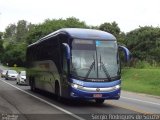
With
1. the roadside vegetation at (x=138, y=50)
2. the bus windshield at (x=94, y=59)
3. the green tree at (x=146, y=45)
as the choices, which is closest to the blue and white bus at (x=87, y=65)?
the bus windshield at (x=94, y=59)

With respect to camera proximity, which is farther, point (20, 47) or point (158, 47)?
point (20, 47)

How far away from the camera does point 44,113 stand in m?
17.4

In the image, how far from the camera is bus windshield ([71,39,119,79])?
66.1 ft

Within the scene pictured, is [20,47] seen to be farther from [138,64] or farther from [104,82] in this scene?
[104,82]

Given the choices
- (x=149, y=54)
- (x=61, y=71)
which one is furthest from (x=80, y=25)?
(x=61, y=71)

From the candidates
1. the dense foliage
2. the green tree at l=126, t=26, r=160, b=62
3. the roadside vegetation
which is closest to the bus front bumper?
the roadside vegetation

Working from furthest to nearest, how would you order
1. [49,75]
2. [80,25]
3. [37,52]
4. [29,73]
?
[80,25]
[29,73]
[37,52]
[49,75]

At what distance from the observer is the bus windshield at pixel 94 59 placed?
66.1 feet

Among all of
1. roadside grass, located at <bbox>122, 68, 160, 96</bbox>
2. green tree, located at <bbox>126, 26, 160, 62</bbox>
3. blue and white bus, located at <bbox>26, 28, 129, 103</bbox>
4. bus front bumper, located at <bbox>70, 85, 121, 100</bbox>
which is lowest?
roadside grass, located at <bbox>122, 68, 160, 96</bbox>

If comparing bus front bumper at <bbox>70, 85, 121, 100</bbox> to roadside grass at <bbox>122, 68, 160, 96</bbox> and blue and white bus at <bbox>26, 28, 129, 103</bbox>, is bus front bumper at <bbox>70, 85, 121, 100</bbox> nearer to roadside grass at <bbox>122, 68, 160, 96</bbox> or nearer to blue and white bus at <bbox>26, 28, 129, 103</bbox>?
blue and white bus at <bbox>26, 28, 129, 103</bbox>

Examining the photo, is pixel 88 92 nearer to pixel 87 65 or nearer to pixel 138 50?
pixel 87 65

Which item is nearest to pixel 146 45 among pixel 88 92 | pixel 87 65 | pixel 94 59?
pixel 94 59

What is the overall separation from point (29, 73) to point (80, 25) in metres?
A: 54.5

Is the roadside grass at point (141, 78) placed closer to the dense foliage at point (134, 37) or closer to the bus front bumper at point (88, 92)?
the dense foliage at point (134, 37)
